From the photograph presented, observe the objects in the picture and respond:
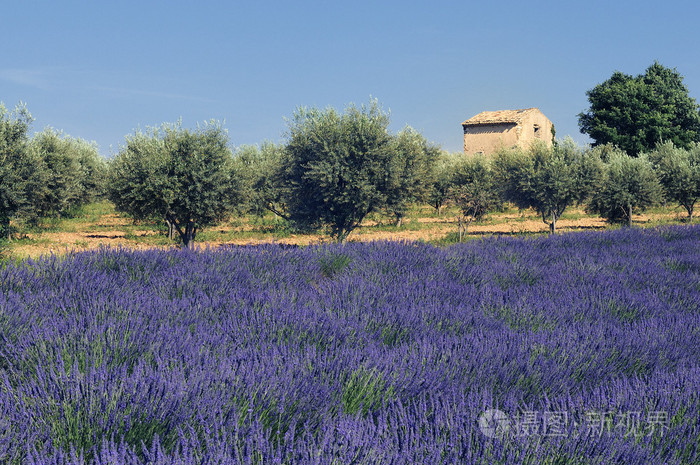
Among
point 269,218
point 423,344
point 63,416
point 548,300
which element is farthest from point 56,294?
point 269,218

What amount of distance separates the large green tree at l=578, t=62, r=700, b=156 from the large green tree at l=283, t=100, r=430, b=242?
42501 millimetres

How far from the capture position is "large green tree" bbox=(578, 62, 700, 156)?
52656 mm

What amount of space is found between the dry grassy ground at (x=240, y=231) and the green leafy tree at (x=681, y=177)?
159 cm

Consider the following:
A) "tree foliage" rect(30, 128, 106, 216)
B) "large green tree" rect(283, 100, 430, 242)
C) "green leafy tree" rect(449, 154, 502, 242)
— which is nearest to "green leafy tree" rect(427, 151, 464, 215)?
"green leafy tree" rect(449, 154, 502, 242)

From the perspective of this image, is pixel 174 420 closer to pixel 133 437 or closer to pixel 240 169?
pixel 133 437

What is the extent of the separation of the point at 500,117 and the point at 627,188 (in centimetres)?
3258

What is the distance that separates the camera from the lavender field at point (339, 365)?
1986mm

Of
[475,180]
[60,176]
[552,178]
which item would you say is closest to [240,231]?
[60,176]

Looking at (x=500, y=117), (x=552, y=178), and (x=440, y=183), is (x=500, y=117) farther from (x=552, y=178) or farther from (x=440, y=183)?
(x=552, y=178)

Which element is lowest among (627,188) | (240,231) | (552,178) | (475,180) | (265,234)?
(265,234)

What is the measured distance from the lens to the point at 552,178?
28.4m

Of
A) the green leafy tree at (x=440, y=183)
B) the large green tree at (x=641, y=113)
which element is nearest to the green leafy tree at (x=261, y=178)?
the green leafy tree at (x=440, y=183)

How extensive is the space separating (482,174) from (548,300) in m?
34.8

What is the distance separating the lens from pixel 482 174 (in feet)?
125
